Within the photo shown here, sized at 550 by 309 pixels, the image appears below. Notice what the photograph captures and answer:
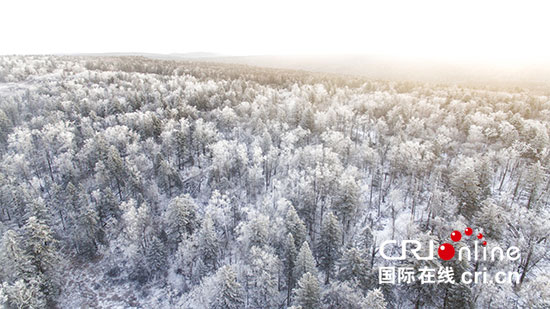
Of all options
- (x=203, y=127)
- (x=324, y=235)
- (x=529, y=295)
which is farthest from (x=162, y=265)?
(x=529, y=295)

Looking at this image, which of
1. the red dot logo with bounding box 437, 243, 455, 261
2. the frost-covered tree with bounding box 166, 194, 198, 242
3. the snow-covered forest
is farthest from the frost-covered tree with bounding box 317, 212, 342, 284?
the frost-covered tree with bounding box 166, 194, 198, 242

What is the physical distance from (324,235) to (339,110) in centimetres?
5239

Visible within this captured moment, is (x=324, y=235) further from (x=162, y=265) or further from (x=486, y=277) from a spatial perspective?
(x=162, y=265)

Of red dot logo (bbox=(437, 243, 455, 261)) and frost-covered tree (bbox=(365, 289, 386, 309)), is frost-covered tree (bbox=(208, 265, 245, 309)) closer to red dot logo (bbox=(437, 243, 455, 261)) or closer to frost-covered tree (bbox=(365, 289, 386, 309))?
frost-covered tree (bbox=(365, 289, 386, 309))

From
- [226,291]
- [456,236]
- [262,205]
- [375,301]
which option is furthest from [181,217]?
[456,236]

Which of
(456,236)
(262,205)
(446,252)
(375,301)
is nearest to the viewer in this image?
(375,301)

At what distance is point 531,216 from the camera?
146ft

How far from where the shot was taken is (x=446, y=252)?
43.7 meters

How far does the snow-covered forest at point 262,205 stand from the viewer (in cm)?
4481

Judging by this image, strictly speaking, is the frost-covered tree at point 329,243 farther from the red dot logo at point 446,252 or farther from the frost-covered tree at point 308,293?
the red dot logo at point 446,252

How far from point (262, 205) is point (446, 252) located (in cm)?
3687

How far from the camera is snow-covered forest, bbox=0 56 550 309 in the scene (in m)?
44.8

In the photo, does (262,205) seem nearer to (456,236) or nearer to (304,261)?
(304,261)

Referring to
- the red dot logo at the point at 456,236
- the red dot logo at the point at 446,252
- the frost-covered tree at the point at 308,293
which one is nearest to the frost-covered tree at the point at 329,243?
the frost-covered tree at the point at 308,293
